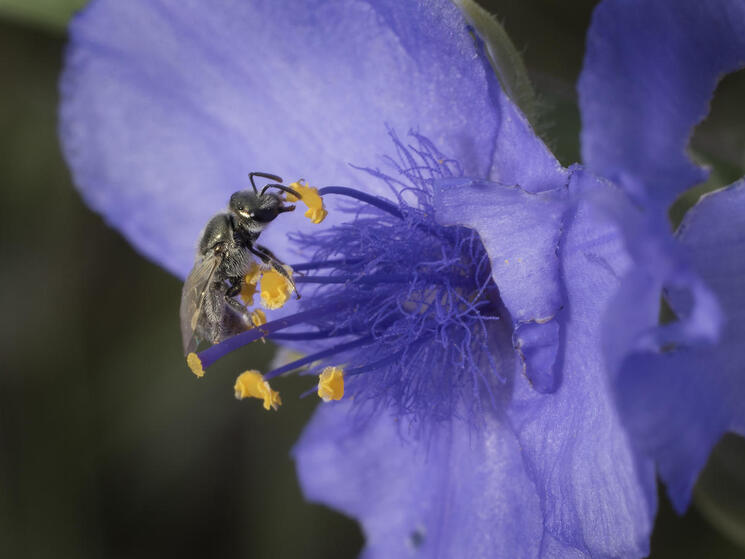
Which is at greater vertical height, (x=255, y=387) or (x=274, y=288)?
(x=274, y=288)

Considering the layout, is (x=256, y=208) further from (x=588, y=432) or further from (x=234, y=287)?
(x=588, y=432)

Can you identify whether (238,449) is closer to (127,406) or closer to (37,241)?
(127,406)

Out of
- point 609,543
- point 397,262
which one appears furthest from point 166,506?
point 609,543

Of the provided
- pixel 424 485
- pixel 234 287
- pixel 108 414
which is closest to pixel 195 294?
pixel 234 287

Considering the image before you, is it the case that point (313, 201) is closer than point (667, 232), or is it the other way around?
point (667, 232)

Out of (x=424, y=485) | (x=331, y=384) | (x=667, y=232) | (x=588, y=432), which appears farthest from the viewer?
(x=424, y=485)

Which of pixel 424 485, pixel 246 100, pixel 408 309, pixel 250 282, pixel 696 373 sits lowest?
pixel 424 485

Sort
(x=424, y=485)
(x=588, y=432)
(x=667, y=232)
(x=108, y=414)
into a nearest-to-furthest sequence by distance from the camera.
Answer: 1. (x=667, y=232)
2. (x=588, y=432)
3. (x=424, y=485)
4. (x=108, y=414)
